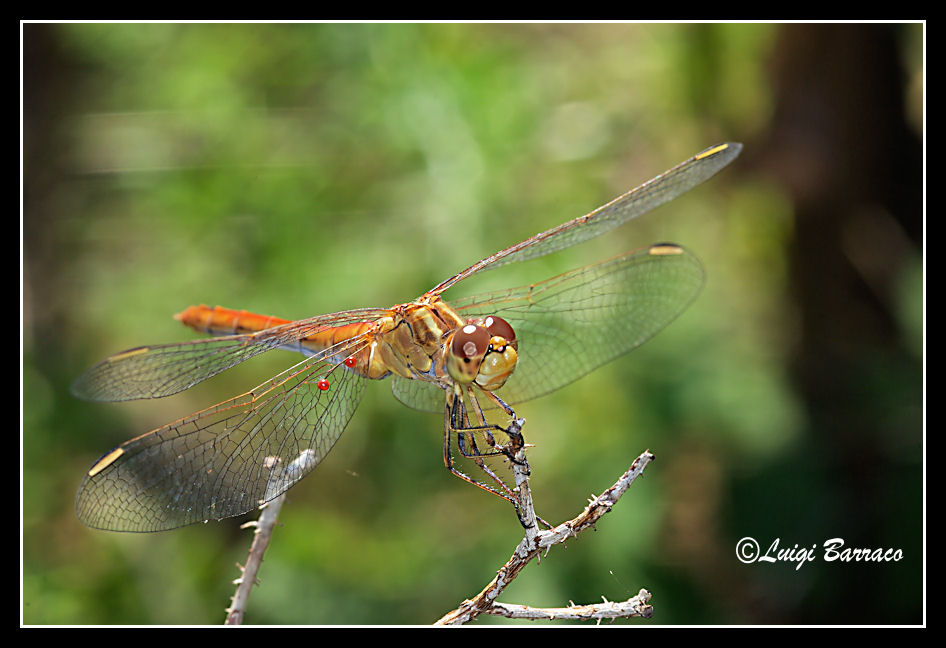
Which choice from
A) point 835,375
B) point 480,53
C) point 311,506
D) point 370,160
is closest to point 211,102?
point 370,160

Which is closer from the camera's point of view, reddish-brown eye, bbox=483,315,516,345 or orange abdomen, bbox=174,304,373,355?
reddish-brown eye, bbox=483,315,516,345

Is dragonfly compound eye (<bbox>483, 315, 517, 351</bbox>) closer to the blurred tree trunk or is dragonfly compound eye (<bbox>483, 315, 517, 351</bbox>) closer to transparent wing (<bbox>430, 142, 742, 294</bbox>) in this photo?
transparent wing (<bbox>430, 142, 742, 294</bbox>)

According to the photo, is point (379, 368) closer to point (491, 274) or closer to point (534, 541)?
point (534, 541)

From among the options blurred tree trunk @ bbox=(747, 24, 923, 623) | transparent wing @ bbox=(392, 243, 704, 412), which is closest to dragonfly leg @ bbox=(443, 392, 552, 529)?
transparent wing @ bbox=(392, 243, 704, 412)

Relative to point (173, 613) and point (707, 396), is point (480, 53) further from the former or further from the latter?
point (173, 613)
